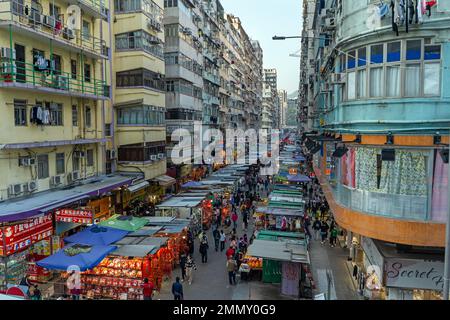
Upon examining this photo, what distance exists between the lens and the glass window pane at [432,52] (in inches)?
503

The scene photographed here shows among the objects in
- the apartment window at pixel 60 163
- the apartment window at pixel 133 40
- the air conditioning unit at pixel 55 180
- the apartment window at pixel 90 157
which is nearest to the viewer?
the air conditioning unit at pixel 55 180

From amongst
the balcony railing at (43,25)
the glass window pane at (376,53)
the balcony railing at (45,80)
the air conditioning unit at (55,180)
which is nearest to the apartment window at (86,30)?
the balcony railing at (43,25)

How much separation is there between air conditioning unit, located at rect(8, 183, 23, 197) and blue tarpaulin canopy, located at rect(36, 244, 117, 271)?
4.57 metres

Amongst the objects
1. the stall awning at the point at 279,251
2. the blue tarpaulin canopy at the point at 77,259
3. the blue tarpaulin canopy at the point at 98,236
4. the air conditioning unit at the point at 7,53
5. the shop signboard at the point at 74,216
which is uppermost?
the air conditioning unit at the point at 7,53

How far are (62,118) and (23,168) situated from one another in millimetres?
4289

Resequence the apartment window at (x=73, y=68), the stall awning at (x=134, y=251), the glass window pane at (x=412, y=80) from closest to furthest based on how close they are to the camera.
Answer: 1. the glass window pane at (x=412, y=80)
2. the stall awning at (x=134, y=251)
3. the apartment window at (x=73, y=68)

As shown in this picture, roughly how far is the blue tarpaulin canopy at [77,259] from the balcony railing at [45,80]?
25.6 feet

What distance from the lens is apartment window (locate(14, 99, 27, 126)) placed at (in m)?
18.9

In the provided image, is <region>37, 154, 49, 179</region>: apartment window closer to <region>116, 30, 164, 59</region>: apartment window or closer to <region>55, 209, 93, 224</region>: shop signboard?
<region>55, 209, 93, 224</region>: shop signboard

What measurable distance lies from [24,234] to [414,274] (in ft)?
50.4

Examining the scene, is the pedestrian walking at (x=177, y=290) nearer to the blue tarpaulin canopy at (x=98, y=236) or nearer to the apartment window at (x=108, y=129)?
the blue tarpaulin canopy at (x=98, y=236)

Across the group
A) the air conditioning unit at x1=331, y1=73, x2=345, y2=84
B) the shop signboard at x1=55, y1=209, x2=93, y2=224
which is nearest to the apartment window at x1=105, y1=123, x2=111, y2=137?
the shop signboard at x1=55, y1=209, x2=93, y2=224

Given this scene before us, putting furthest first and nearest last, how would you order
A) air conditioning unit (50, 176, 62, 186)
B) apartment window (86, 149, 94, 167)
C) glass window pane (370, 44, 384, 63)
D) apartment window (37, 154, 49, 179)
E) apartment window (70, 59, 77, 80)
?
apartment window (86, 149, 94, 167) → apartment window (70, 59, 77, 80) → air conditioning unit (50, 176, 62, 186) → apartment window (37, 154, 49, 179) → glass window pane (370, 44, 384, 63)

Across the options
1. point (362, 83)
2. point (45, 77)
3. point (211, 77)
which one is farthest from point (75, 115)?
point (211, 77)
